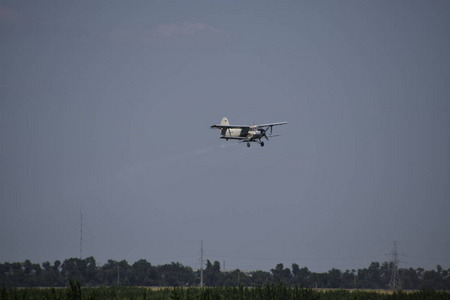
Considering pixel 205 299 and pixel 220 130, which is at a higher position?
pixel 220 130

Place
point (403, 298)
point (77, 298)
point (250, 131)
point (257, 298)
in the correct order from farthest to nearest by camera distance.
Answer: point (250, 131)
point (403, 298)
point (257, 298)
point (77, 298)

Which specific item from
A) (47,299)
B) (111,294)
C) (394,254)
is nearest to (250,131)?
(111,294)

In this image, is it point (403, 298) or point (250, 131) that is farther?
point (250, 131)

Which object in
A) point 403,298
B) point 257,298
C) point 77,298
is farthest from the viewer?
point 403,298

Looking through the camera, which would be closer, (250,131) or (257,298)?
(257,298)

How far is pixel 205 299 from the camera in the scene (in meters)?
65.1

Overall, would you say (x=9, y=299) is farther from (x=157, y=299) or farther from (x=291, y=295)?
(x=291, y=295)

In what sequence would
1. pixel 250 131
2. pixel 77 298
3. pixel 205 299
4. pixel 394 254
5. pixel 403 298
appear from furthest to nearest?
pixel 394 254 < pixel 250 131 < pixel 403 298 < pixel 205 299 < pixel 77 298

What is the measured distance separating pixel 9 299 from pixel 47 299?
427 cm

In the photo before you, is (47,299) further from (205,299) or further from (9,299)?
(205,299)

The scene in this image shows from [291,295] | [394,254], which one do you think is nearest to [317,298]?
[291,295]

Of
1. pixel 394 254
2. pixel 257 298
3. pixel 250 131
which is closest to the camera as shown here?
pixel 257 298

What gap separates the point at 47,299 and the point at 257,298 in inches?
1089

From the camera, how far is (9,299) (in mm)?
66625
